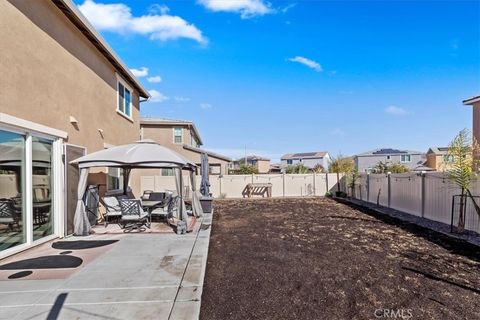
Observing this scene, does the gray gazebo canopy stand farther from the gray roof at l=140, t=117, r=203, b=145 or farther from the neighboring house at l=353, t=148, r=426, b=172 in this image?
the neighboring house at l=353, t=148, r=426, b=172

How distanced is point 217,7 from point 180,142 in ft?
43.3

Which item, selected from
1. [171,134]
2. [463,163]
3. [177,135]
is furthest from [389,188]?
[171,134]

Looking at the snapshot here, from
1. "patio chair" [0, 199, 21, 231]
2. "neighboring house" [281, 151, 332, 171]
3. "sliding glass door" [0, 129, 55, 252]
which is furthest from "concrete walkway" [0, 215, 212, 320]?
"neighboring house" [281, 151, 332, 171]

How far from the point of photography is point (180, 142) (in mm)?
24844

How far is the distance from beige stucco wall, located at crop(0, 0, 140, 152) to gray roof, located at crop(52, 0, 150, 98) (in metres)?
0.15

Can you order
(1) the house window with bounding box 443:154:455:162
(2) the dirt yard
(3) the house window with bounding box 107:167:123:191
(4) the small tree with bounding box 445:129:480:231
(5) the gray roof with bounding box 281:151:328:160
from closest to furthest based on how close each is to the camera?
(2) the dirt yard
(4) the small tree with bounding box 445:129:480:231
(1) the house window with bounding box 443:154:455:162
(3) the house window with bounding box 107:167:123:191
(5) the gray roof with bounding box 281:151:328:160

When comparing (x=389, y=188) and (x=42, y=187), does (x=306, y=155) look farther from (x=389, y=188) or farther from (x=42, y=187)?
(x=42, y=187)

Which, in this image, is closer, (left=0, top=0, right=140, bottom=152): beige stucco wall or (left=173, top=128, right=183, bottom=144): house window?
(left=0, top=0, right=140, bottom=152): beige stucco wall

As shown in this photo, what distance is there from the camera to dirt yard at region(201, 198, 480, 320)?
13.3ft

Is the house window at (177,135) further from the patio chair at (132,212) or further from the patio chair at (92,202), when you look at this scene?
the patio chair at (132,212)

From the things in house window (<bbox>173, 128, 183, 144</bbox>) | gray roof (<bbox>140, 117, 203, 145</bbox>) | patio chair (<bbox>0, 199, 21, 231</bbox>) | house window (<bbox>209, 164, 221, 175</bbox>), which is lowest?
patio chair (<bbox>0, 199, 21, 231</bbox>)

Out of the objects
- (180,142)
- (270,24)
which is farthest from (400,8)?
(180,142)

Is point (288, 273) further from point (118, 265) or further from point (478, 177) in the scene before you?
point (478, 177)

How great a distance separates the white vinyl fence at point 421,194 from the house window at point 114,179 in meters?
11.3
